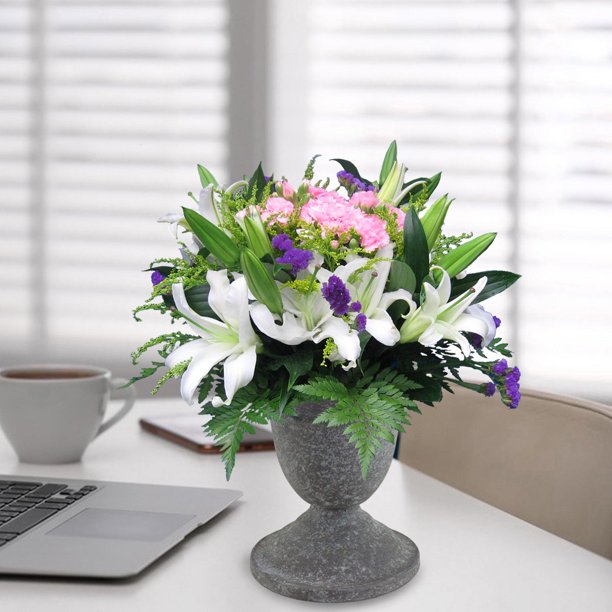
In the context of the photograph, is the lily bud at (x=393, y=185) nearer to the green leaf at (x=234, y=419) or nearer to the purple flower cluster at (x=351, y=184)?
the purple flower cluster at (x=351, y=184)

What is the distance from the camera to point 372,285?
2.24 feet

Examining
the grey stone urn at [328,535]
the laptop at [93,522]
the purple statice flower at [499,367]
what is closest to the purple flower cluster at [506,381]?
the purple statice flower at [499,367]

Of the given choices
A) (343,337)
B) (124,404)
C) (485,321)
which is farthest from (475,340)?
(124,404)

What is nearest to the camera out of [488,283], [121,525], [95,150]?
[488,283]

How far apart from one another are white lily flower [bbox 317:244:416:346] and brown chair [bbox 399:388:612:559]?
0.44 m

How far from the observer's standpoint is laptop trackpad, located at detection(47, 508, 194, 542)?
2.66ft

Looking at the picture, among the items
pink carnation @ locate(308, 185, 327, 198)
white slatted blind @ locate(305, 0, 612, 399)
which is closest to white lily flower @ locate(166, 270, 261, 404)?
pink carnation @ locate(308, 185, 327, 198)

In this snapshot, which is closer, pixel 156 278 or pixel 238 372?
pixel 238 372

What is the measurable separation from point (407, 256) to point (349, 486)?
193 millimetres

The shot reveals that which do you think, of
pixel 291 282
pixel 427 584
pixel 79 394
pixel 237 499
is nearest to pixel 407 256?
pixel 291 282

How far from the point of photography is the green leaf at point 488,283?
28.6 inches

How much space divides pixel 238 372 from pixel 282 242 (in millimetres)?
105

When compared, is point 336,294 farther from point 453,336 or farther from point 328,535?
point 328,535

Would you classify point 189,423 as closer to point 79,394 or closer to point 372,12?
point 79,394
